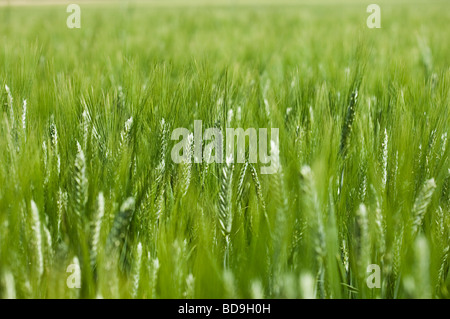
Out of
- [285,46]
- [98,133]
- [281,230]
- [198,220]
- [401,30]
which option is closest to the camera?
[281,230]

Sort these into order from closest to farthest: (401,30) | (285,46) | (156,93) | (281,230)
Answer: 1. (281,230)
2. (156,93)
3. (285,46)
4. (401,30)

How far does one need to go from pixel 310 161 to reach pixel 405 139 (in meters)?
0.16

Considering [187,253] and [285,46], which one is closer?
[187,253]

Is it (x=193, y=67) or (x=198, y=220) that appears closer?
(x=198, y=220)

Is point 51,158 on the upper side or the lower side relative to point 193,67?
lower

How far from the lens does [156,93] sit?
3.06 feet

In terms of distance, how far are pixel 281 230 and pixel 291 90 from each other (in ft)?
1.78

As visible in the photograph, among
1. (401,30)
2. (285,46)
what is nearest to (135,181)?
(285,46)

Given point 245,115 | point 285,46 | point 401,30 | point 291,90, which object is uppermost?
point 401,30

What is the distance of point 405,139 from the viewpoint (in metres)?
0.78

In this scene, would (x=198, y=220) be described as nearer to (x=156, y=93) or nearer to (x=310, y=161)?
(x=310, y=161)

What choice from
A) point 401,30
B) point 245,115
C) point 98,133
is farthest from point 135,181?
point 401,30

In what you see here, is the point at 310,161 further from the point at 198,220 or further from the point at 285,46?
the point at 285,46

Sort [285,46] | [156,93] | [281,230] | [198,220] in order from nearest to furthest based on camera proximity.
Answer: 1. [281,230]
2. [198,220]
3. [156,93]
4. [285,46]
